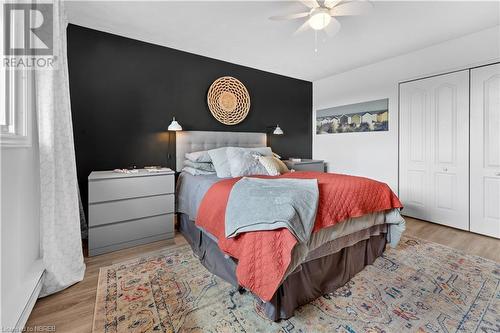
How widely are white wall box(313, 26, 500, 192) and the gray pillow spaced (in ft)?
8.36

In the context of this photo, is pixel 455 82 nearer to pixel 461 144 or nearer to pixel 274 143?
pixel 461 144

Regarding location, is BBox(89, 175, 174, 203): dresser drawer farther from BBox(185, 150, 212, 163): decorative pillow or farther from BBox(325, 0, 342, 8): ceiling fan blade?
BBox(325, 0, 342, 8): ceiling fan blade

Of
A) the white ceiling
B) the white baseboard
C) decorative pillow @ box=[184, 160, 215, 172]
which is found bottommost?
the white baseboard

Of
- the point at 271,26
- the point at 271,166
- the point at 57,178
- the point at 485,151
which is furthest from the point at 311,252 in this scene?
the point at 485,151

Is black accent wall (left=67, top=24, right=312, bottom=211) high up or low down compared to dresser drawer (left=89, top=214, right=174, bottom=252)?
up

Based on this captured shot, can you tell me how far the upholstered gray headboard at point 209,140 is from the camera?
3.22 metres

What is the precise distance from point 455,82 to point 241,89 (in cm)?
295

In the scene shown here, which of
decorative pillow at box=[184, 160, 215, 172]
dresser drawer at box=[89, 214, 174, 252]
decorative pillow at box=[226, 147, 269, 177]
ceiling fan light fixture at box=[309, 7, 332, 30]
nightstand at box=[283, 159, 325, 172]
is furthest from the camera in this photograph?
nightstand at box=[283, 159, 325, 172]

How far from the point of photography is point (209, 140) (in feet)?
11.4

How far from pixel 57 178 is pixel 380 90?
4.35 m

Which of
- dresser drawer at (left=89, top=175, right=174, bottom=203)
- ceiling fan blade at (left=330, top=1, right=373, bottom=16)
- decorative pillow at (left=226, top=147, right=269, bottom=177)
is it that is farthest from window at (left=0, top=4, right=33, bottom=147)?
ceiling fan blade at (left=330, top=1, right=373, bottom=16)

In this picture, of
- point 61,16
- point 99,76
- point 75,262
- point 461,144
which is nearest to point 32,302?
point 75,262

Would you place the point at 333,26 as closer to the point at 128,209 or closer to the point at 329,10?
the point at 329,10

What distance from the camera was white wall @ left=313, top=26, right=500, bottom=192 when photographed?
2860 mm
